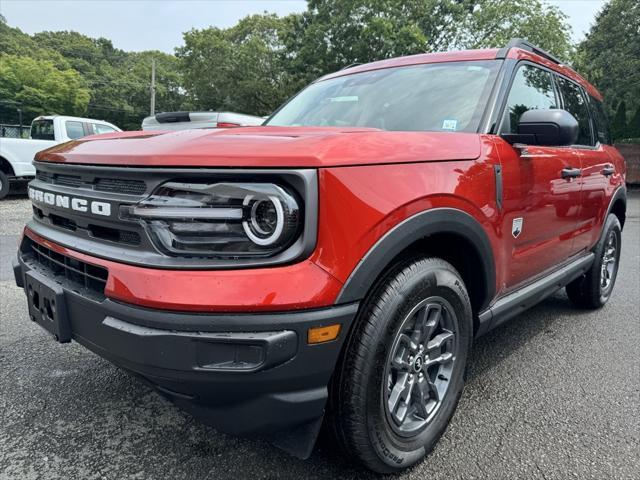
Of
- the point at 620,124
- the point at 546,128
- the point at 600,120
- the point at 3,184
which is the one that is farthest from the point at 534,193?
the point at 620,124

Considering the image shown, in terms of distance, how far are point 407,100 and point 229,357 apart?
1.76m

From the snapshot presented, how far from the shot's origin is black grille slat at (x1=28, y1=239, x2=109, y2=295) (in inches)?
62.3

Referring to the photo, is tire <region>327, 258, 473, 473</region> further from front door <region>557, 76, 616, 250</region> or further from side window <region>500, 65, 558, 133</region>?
front door <region>557, 76, 616, 250</region>

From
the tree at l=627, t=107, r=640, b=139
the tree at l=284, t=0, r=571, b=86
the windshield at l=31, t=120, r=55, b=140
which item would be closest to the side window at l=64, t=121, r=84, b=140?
the windshield at l=31, t=120, r=55, b=140

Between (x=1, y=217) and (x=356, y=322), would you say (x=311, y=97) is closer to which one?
(x=356, y=322)

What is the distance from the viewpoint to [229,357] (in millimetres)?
1380

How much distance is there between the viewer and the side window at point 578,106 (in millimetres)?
3258

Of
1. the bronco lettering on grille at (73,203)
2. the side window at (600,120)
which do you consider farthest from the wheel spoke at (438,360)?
the side window at (600,120)

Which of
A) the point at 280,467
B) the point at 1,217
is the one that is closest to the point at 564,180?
the point at 280,467

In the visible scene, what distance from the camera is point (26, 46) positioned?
2132 inches

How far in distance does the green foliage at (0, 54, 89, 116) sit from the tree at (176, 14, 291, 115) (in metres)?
13.9

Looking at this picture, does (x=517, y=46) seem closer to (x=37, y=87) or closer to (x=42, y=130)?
(x=42, y=130)

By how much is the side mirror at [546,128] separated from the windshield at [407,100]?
0.22m

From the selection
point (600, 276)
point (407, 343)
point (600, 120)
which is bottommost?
point (600, 276)
